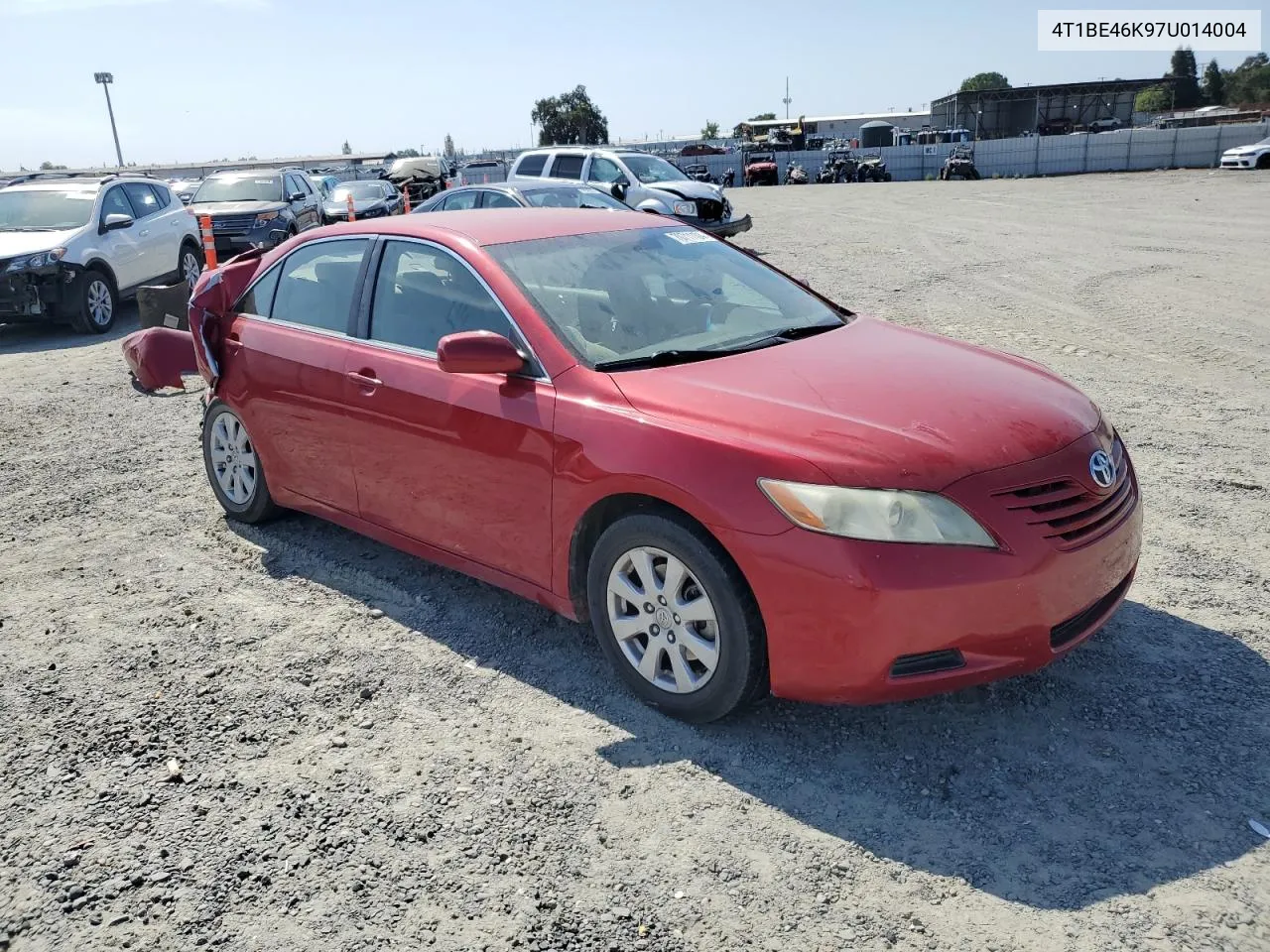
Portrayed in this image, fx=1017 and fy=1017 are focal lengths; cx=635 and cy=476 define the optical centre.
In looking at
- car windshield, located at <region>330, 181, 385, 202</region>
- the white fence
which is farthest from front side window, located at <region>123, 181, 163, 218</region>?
the white fence

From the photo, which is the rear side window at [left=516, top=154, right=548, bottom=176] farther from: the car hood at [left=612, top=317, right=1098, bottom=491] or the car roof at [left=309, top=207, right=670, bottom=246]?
the car hood at [left=612, top=317, right=1098, bottom=491]

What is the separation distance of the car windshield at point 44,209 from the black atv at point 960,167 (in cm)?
3479

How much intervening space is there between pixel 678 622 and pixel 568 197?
37.0 feet

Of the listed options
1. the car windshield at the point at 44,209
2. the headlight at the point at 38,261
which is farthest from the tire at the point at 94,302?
the car windshield at the point at 44,209

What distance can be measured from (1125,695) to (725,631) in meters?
1.49

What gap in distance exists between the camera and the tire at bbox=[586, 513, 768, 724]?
3219mm

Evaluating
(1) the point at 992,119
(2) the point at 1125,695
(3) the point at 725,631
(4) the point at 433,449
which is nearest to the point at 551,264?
(4) the point at 433,449

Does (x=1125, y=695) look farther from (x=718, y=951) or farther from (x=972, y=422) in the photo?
(x=718, y=951)

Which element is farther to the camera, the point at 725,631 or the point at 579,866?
the point at 725,631

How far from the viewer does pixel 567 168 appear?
18719mm

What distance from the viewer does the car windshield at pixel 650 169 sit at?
19.1 meters

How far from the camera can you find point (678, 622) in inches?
134

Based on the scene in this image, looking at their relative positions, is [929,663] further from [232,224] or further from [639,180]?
[639,180]

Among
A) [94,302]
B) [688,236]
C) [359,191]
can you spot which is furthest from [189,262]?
[688,236]
